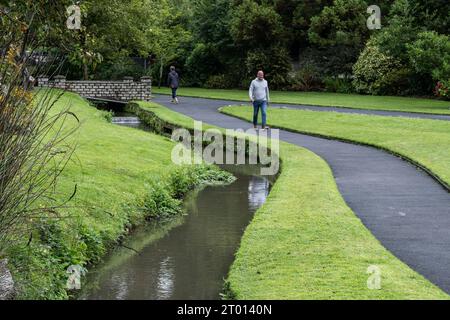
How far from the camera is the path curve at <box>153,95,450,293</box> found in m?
10.5

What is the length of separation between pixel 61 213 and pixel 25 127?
3579 millimetres

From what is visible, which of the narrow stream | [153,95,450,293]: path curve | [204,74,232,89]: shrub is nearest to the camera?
the narrow stream

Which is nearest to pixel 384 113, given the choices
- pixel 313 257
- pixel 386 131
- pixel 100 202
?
pixel 386 131

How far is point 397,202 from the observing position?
1439cm

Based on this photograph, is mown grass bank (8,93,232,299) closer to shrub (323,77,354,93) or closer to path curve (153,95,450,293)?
path curve (153,95,450,293)

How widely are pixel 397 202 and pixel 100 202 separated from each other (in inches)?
210

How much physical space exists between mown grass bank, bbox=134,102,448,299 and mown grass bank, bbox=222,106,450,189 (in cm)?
→ 448

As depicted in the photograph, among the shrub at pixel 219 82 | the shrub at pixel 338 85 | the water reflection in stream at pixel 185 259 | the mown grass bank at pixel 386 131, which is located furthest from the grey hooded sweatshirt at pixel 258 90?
the shrub at pixel 219 82

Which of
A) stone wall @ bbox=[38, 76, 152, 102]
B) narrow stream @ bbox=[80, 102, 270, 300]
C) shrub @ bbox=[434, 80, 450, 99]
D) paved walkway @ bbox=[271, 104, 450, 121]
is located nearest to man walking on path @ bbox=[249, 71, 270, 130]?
paved walkway @ bbox=[271, 104, 450, 121]

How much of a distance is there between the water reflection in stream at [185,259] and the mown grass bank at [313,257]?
0.54m

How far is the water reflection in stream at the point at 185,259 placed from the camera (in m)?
9.97

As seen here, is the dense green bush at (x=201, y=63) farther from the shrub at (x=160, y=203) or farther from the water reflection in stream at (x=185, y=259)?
the shrub at (x=160, y=203)
